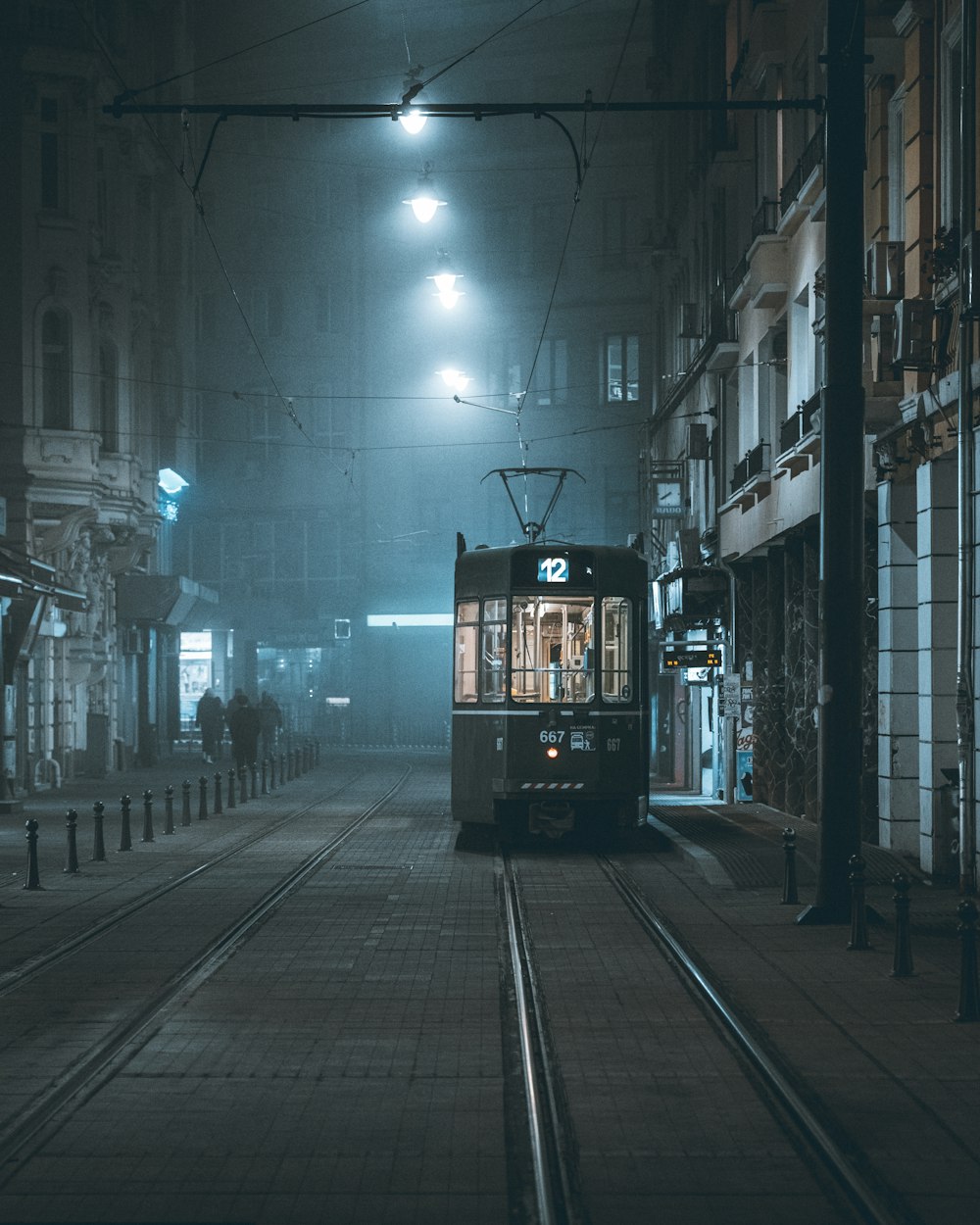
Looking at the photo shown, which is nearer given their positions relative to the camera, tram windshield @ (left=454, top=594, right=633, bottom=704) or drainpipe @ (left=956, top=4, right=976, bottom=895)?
drainpipe @ (left=956, top=4, right=976, bottom=895)

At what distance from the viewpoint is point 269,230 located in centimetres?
6009

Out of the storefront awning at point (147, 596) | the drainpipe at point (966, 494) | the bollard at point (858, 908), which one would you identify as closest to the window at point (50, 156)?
the storefront awning at point (147, 596)

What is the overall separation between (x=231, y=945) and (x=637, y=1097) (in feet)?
18.2

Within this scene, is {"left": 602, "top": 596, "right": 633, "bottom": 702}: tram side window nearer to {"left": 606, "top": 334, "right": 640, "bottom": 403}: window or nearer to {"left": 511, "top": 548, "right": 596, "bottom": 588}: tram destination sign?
{"left": 511, "top": 548, "right": 596, "bottom": 588}: tram destination sign

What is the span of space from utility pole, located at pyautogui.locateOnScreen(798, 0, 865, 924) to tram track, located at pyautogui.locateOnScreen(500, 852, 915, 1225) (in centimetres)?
216

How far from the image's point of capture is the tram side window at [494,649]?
2122cm

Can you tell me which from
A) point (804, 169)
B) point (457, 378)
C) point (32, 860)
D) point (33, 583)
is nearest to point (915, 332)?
point (804, 169)

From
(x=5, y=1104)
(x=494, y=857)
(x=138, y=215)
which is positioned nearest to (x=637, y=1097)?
(x=5, y=1104)

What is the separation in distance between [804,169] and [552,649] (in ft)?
23.4

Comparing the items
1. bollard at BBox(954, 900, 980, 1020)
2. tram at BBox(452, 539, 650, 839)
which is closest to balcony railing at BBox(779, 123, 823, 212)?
tram at BBox(452, 539, 650, 839)

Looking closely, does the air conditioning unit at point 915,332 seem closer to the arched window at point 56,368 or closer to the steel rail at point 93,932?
the steel rail at point 93,932

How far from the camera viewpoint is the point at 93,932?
545 inches

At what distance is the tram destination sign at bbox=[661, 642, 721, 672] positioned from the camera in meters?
29.4

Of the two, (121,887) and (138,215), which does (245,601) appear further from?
(121,887)
